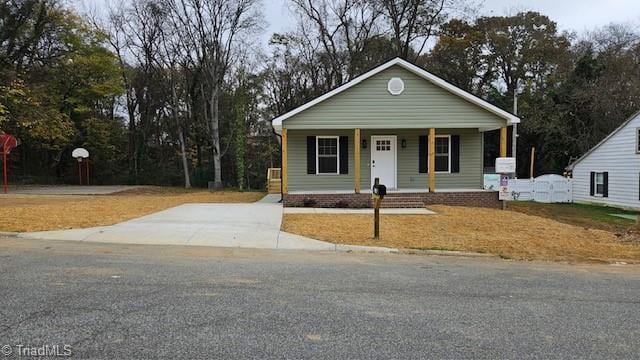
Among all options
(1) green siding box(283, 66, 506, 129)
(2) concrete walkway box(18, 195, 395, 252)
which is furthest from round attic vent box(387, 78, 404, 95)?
(2) concrete walkway box(18, 195, 395, 252)

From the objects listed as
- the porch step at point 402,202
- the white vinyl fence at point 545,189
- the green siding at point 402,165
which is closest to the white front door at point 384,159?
the green siding at point 402,165

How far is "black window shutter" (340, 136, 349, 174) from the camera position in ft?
59.6

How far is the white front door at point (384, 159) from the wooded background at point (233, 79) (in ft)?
47.2

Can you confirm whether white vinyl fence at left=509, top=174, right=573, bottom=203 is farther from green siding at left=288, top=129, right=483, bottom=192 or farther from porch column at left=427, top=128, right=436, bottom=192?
porch column at left=427, top=128, right=436, bottom=192

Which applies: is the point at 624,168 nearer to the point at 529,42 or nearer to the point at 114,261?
the point at 529,42

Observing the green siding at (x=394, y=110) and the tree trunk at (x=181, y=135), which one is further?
the tree trunk at (x=181, y=135)

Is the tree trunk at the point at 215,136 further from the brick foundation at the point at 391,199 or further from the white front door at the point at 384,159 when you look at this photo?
the brick foundation at the point at 391,199

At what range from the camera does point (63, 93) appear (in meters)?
33.3

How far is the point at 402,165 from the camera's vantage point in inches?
726

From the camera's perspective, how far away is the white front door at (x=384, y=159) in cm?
1834

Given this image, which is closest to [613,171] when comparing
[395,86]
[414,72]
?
[414,72]

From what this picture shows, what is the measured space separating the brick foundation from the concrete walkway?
3540 millimetres

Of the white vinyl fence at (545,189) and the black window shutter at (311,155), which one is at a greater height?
the black window shutter at (311,155)

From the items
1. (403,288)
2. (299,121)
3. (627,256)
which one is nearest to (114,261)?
(403,288)
